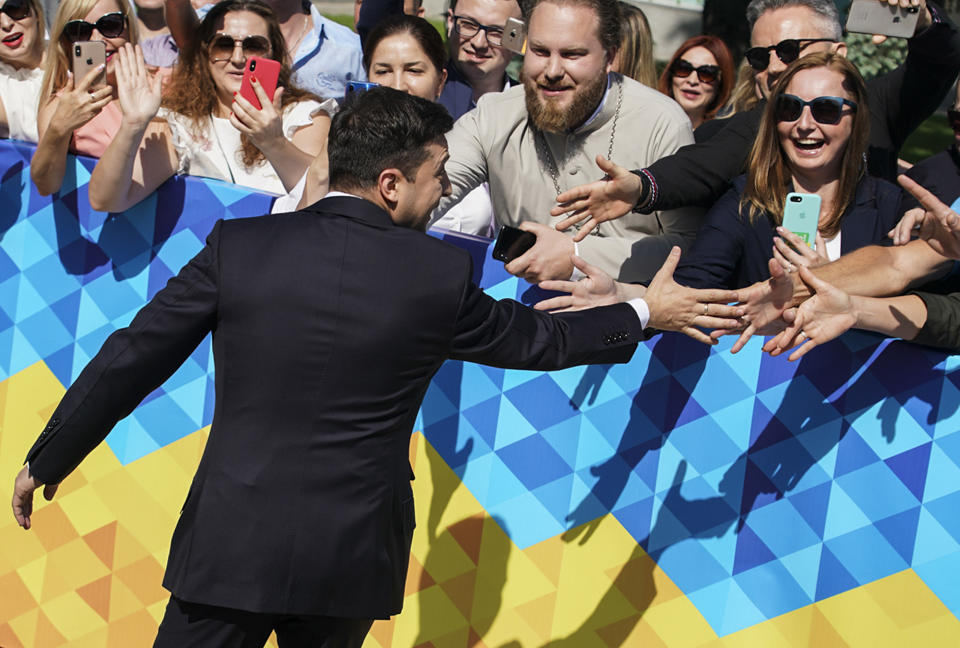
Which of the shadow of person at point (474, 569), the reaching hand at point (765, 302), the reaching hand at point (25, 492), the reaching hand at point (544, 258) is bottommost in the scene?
the shadow of person at point (474, 569)

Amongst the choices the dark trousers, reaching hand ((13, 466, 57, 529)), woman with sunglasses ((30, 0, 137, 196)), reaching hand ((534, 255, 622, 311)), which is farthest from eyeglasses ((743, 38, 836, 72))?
reaching hand ((13, 466, 57, 529))

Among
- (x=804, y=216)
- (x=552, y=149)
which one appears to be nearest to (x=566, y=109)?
(x=552, y=149)

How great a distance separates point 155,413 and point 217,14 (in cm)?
169

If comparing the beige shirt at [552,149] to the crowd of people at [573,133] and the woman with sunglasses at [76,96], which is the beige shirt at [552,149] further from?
the woman with sunglasses at [76,96]

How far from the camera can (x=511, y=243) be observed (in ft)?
10.9

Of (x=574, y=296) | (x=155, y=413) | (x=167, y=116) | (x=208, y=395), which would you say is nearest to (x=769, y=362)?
(x=574, y=296)

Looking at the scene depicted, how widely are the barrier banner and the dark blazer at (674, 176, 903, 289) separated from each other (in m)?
0.27

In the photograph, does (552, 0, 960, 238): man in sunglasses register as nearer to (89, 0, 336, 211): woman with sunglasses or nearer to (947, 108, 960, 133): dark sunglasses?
(947, 108, 960, 133): dark sunglasses

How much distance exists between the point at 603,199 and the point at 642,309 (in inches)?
19.2

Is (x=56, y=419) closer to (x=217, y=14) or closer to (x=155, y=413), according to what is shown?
(x=155, y=413)

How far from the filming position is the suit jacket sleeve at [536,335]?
2.73m

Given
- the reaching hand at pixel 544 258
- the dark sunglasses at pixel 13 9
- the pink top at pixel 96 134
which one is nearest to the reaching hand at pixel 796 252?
the reaching hand at pixel 544 258

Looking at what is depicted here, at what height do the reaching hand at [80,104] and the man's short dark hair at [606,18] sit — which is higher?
the man's short dark hair at [606,18]

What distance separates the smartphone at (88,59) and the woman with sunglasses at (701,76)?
271 cm
